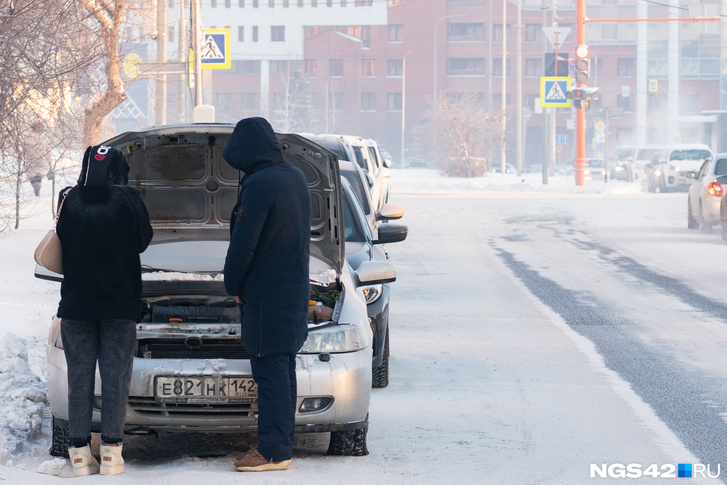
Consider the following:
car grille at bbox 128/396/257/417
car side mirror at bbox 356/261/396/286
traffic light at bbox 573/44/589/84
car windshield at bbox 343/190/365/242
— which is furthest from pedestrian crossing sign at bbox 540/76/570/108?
car grille at bbox 128/396/257/417

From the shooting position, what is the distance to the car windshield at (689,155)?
38312 mm

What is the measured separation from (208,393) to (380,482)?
0.95m

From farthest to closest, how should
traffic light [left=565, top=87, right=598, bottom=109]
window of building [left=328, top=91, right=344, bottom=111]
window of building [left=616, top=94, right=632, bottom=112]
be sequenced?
window of building [left=328, top=91, right=344, bottom=111] → window of building [left=616, top=94, right=632, bottom=112] → traffic light [left=565, top=87, right=598, bottom=109]

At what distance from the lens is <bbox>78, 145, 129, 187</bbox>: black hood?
199 inches

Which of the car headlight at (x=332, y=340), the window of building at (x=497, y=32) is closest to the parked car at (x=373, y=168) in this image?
the car headlight at (x=332, y=340)

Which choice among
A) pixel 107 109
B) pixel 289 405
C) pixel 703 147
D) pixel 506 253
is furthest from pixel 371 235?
pixel 703 147

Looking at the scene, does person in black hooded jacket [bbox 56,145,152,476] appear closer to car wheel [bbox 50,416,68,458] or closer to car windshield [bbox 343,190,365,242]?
car wheel [bbox 50,416,68,458]

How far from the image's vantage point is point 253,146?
5.09 meters

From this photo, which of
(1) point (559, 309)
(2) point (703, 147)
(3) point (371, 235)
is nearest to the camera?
(3) point (371, 235)

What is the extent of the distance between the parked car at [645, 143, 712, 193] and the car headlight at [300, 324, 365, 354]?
32735 millimetres

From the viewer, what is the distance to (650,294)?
1266cm

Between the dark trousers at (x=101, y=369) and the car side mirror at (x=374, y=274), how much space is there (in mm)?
1605

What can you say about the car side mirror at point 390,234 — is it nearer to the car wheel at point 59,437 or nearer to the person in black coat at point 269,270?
the person in black coat at point 269,270

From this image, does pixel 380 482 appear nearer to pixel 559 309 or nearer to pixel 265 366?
pixel 265 366
